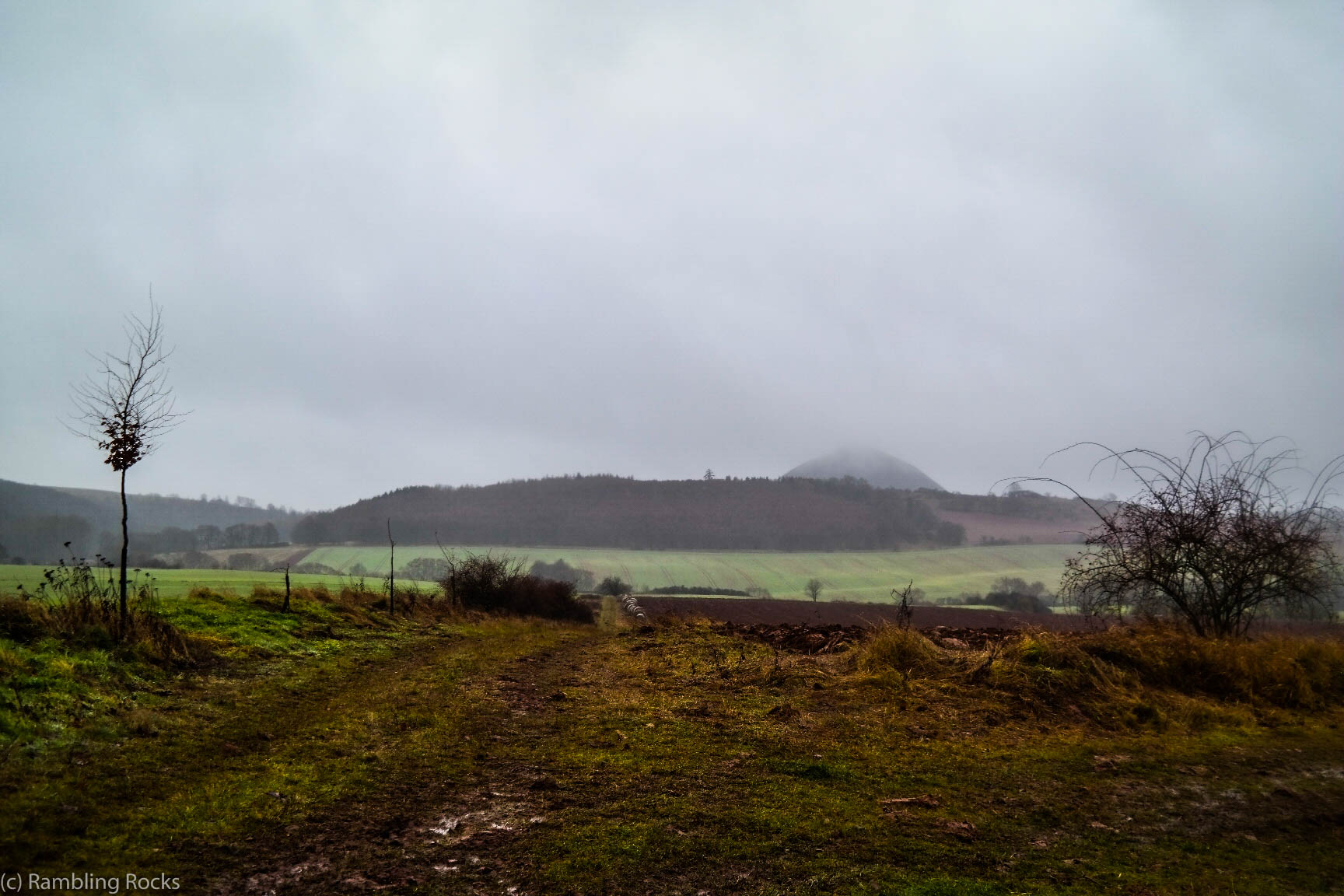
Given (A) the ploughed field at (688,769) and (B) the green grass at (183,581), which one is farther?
(B) the green grass at (183,581)

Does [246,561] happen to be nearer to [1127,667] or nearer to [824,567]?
[824,567]

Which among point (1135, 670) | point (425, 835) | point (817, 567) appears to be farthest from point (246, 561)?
point (425, 835)

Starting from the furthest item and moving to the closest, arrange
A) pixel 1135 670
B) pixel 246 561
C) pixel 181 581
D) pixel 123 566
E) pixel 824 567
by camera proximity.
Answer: pixel 824 567
pixel 246 561
pixel 181 581
pixel 1135 670
pixel 123 566

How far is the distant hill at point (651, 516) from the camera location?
102 metres

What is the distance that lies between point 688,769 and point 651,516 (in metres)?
105

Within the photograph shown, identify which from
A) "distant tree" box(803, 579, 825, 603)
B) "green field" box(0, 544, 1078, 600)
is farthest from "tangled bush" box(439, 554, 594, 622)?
"green field" box(0, 544, 1078, 600)

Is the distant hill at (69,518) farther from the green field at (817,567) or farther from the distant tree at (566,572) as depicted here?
the distant tree at (566,572)

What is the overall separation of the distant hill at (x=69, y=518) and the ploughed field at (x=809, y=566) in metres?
12.5

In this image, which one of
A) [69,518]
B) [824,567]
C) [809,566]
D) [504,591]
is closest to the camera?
[504,591]

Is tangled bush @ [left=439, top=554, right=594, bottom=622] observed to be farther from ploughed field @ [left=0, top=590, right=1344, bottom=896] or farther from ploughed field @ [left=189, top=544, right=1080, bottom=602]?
ploughed field @ [left=189, top=544, right=1080, bottom=602]

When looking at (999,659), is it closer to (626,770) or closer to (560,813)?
(626,770)

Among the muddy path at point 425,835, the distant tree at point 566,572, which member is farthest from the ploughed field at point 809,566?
the muddy path at point 425,835

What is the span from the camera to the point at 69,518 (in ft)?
171

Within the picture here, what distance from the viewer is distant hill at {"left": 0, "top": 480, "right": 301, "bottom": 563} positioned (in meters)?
47.7
